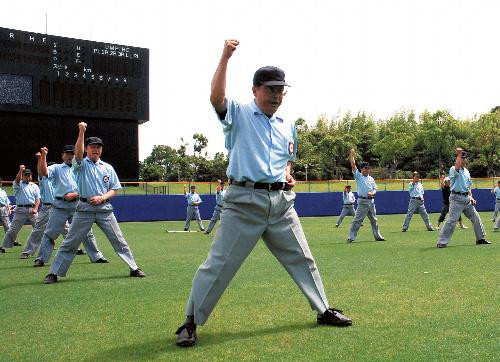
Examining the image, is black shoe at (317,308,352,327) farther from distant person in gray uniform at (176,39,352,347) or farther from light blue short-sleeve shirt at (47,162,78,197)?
light blue short-sleeve shirt at (47,162,78,197)

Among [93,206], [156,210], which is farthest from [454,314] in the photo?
[156,210]

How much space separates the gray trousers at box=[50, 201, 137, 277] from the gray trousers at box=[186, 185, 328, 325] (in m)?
4.10

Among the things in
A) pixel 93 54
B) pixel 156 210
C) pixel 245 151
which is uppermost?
pixel 93 54

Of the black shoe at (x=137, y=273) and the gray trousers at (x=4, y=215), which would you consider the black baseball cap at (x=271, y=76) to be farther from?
the gray trousers at (x=4, y=215)

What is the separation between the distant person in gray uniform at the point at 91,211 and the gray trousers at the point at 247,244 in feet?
13.5

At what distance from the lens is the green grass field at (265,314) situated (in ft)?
15.1

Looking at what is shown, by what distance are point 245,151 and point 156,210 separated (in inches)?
1134

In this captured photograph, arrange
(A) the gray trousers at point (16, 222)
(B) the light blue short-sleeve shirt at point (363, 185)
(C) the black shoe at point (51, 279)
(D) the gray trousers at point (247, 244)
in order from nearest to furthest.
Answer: (D) the gray trousers at point (247, 244), (C) the black shoe at point (51, 279), (A) the gray trousers at point (16, 222), (B) the light blue short-sleeve shirt at point (363, 185)

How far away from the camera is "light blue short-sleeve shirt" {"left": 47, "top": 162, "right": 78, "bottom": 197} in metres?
11.1

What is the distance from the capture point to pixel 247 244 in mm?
5129

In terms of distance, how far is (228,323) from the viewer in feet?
18.4

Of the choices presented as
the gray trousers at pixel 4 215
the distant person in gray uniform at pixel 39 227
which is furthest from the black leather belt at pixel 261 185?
the gray trousers at pixel 4 215

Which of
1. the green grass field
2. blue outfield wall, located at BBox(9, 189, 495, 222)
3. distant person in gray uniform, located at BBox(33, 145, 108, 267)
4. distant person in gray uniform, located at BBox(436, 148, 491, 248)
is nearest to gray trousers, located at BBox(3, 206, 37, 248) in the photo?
distant person in gray uniform, located at BBox(33, 145, 108, 267)

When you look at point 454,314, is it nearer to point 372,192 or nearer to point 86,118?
point 372,192
